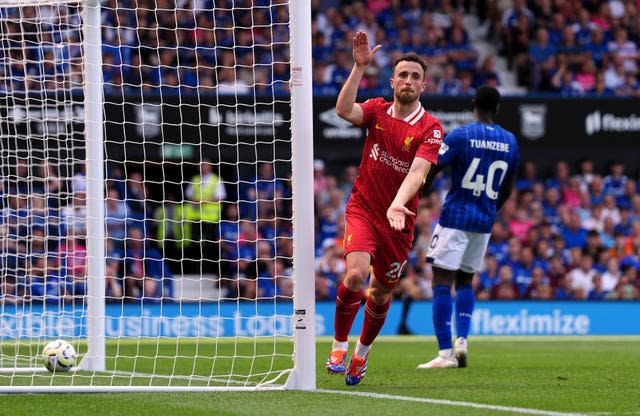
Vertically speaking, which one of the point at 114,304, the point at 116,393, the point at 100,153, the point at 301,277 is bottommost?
the point at 114,304

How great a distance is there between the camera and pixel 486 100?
984cm

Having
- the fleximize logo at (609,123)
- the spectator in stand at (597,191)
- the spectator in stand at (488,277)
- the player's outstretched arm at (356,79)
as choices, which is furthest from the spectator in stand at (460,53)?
the player's outstretched arm at (356,79)

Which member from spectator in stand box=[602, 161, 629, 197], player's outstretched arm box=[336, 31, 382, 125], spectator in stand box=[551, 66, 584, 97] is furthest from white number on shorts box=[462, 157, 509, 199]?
spectator in stand box=[551, 66, 584, 97]

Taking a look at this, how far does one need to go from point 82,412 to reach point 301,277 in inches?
70.2

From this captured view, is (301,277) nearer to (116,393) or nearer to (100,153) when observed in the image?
(116,393)

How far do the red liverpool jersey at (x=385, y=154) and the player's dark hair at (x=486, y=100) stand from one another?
2.00 m

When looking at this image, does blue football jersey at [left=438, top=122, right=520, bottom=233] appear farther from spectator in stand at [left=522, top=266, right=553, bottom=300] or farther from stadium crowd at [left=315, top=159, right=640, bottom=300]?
spectator in stand at [left=522, top=266, right=553, bottom=300]

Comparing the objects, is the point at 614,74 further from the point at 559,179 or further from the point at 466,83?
the point at 466,83

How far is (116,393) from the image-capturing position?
7.42 meters

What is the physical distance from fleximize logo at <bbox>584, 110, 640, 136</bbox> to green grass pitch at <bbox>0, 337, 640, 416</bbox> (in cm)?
1010

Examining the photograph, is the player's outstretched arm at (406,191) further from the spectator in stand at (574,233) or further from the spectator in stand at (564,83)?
the spectator in stand at (564,83)

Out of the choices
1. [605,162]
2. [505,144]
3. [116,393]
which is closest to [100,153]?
[116,393]

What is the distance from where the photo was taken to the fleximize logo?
843 inches

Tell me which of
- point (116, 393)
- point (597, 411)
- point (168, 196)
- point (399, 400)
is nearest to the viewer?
point (597, 411)
